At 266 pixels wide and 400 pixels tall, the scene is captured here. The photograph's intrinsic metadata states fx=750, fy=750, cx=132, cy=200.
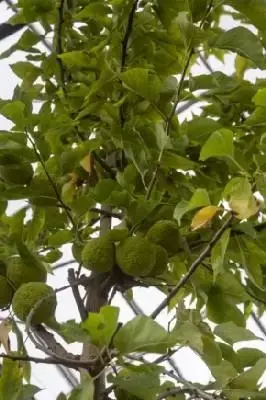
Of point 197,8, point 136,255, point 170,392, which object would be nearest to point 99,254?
point 136,255

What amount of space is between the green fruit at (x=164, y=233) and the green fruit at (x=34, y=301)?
11cm

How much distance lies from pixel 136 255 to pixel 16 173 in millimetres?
155

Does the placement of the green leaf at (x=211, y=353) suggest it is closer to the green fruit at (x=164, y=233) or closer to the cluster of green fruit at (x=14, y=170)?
the green fruit at (x=164, y=233)

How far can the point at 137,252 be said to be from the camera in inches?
26.4

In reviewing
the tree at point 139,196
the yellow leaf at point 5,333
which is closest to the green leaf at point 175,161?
the tree at point 139,196

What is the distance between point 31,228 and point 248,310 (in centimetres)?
26

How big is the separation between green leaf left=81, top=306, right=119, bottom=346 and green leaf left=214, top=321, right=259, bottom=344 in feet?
0.40

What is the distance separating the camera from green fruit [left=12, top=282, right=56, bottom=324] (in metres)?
0.67

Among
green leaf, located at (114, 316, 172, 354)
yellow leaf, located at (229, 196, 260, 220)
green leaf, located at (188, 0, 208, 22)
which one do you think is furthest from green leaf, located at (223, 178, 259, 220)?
green leaf, located at (188, 0, 208, 22)

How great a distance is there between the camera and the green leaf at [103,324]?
0.54m

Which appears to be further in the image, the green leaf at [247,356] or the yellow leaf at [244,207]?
the green leaf at [247,356]

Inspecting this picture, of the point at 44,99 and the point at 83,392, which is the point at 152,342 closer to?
the point at 83,392

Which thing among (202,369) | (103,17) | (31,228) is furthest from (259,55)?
(202,369)

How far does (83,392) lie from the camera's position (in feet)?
1.88
